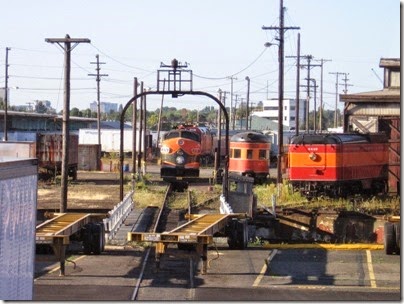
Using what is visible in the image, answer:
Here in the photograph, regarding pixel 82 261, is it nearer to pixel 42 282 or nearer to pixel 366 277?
pixel 42 282

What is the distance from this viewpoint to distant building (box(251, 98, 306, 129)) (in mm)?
159750

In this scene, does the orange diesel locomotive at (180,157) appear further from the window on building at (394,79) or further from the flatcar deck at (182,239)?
the flatcar deck at (182,239)

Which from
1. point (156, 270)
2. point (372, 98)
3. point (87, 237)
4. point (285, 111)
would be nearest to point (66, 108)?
point (87, 237)

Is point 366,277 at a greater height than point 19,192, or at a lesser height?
lesser

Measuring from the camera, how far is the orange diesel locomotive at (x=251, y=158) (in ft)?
159

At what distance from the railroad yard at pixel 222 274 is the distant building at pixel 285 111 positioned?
132 m

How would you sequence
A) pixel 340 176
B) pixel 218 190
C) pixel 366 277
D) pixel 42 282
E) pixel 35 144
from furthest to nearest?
pixel 35 144, pixel 218 190, pixel 340 176, pixel 366 277, pixel 42 282

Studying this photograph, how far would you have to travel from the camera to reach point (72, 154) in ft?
168

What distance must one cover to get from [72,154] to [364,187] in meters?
20.7

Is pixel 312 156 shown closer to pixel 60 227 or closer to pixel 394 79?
pixel 394 79

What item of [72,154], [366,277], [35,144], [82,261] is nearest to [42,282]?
[82,261]

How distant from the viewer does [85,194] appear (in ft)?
139

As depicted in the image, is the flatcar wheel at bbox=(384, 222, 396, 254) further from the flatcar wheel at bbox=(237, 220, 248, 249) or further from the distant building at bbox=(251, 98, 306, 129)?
the distant building at bbox=(251, 98, 306, 129)

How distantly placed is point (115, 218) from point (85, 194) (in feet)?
60.2
